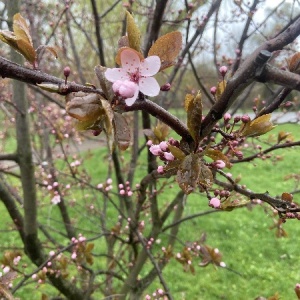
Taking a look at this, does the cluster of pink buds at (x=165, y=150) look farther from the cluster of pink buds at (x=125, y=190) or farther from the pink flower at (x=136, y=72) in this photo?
the cluster of pink buds at (x=125, y=190)

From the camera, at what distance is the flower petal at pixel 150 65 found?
0.67 metres

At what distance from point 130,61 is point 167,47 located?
0.26 ft

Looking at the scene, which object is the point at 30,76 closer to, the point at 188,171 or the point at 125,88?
the point at 125,88

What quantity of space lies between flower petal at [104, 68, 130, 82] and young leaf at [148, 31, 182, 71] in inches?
2.7

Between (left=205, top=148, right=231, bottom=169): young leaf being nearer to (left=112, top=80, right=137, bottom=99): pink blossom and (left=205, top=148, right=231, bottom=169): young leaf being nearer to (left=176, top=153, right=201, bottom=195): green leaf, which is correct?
(left=176, top=153, right=201, bottom=195): green leaf

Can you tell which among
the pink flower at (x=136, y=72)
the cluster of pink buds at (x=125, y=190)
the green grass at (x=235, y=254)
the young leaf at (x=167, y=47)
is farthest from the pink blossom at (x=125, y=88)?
the green grass at (x=235, y=254)

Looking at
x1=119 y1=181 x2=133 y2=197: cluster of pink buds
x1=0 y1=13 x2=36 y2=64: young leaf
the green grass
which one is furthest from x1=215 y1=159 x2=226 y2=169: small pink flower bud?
the green grass

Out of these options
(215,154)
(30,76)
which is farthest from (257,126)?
(30,76)

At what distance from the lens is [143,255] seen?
2750 millimetres

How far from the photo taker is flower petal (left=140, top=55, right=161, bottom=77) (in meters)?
0.67

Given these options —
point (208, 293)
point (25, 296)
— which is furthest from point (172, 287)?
point (25, 296)

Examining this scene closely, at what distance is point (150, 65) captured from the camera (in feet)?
2.22

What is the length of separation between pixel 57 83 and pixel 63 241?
241 inches

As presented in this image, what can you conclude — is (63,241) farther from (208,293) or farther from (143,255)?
(143,255)
